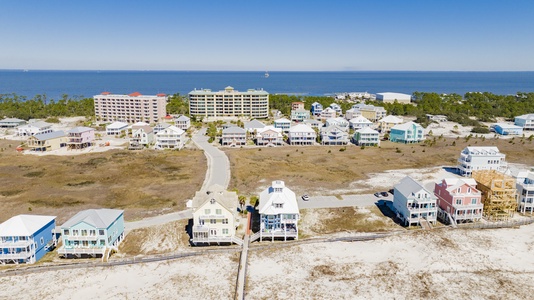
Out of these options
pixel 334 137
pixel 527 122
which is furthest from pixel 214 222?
pixel 527 122

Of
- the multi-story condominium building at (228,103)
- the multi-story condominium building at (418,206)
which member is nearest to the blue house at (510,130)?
the multi-story condominium building at (228,103)

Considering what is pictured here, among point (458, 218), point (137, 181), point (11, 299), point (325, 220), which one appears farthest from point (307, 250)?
point (137, 181)

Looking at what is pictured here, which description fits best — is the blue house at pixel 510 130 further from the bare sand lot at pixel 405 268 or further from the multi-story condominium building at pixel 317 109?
the bare sand lot at pixel 405 268

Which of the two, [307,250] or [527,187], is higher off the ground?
[527,187]

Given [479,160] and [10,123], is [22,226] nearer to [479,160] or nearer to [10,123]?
[479,160]

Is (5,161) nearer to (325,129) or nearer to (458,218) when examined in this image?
(325,129)

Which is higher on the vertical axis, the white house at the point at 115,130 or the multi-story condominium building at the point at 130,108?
the multi-story condominium building at the point at 130,108
